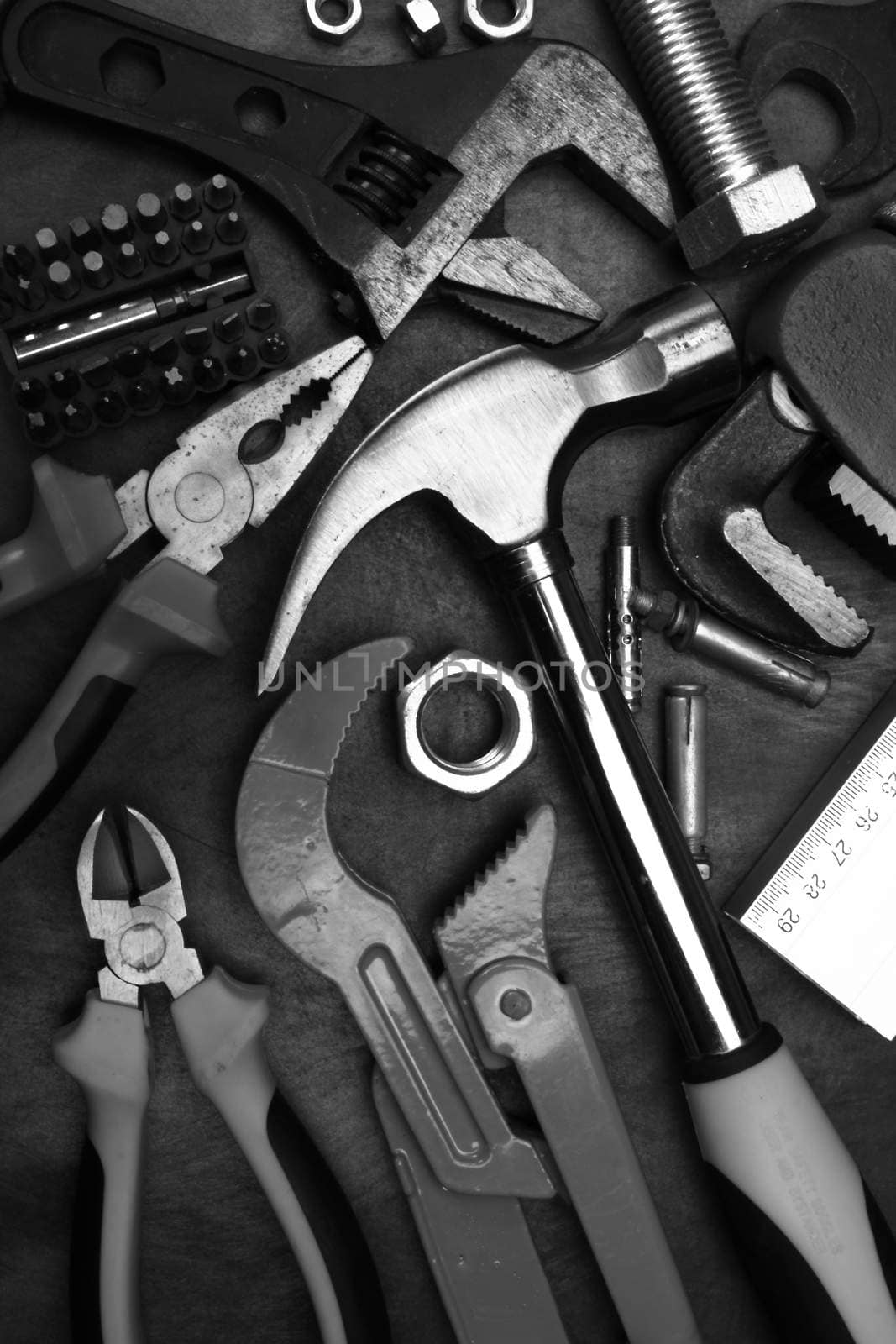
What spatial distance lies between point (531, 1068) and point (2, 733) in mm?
702

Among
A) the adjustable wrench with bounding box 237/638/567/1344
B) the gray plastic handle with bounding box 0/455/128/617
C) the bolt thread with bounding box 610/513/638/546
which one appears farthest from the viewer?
the bolt thread with bounding box 610/513/638/546

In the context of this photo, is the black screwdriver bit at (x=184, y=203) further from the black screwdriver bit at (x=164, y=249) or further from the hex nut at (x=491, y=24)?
the hex nut at (x=491, y=24)

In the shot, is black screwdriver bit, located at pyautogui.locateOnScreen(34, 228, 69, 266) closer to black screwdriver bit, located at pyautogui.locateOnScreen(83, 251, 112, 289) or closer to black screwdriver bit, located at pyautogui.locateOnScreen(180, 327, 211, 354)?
black screwdriver bit, located at pyautogui.locateOnScreen(83, 251, 112, 289)

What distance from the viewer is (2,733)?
3.86ft

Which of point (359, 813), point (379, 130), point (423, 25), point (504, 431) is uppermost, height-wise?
point (423, 25)

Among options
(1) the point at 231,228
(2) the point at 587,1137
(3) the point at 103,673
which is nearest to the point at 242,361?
(1) the point at 231,228

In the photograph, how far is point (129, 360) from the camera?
1097mm

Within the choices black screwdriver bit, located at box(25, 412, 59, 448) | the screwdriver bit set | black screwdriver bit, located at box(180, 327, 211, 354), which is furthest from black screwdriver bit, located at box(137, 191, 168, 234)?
black screwdriver bit, located at box(25, 412, 59, 448)

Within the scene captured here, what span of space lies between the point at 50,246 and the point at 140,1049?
85 cm

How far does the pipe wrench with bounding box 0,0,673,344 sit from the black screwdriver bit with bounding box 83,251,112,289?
0.16 meters

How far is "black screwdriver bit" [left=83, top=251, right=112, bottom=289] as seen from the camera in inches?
42.5

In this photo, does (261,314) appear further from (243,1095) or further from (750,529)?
(243,1095)

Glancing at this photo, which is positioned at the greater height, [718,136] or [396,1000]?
[718,136]

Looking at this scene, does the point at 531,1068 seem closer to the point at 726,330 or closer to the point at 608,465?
the point at 608,465
